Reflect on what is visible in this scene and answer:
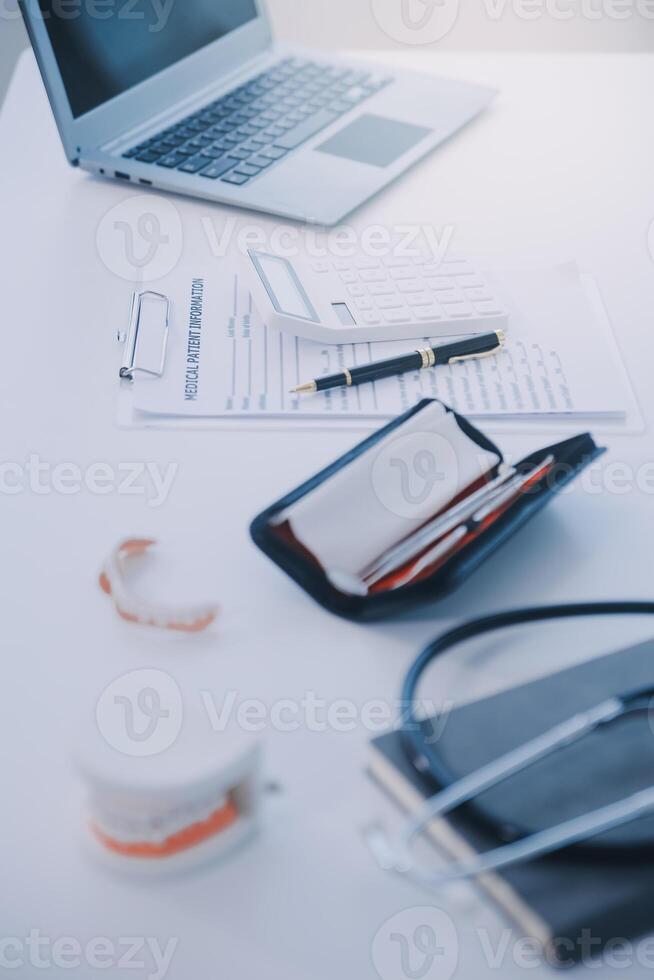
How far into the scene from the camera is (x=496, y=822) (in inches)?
→ 16.4

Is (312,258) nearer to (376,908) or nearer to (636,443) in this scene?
(636,443)

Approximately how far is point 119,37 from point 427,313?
428 millimetres

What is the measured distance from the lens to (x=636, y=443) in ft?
2.24

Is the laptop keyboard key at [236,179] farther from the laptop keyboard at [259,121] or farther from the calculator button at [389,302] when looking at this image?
the calculator button at [389,302]

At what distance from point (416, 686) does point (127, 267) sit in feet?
1.59

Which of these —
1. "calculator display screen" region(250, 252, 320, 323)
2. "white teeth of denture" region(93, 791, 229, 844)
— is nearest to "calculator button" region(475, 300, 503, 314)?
"calculator display screen" region(250, 252, 320, 323)

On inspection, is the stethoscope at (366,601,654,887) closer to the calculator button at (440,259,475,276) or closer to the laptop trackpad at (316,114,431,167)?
the calculator button at (440,259,475,276)

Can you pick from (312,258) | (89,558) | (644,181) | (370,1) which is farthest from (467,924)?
(370,1)

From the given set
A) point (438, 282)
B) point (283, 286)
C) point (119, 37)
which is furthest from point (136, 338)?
point (119, 37)

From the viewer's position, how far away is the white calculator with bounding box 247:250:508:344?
76cm

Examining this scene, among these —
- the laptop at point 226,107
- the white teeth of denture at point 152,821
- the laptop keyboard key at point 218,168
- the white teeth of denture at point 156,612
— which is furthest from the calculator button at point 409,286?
the white teeth of denture at point 152,821

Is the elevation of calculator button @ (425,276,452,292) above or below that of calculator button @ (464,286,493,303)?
above

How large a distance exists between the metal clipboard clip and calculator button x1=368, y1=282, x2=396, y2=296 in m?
0.15

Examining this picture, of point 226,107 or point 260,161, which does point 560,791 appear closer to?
point 260,161
